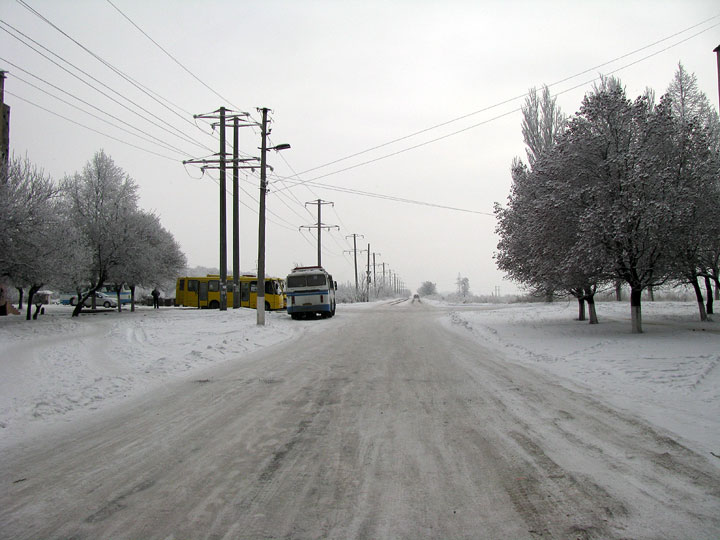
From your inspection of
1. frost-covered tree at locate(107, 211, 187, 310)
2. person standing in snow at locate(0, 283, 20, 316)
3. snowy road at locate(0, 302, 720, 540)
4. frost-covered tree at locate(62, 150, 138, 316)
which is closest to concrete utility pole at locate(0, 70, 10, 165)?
frost-covered tree at locate(62, 150, 138, 316)

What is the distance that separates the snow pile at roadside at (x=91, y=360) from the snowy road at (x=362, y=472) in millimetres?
1026

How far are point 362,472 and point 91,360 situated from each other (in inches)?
357

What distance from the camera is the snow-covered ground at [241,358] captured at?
240 inches

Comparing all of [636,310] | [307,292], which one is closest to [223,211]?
[307,292]

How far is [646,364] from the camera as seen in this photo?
9.00 metres

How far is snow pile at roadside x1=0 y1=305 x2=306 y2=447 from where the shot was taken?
6.54 meters

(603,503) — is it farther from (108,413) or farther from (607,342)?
(607,342)

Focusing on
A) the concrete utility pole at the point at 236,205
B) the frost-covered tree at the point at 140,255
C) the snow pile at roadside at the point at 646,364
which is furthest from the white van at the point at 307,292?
the snow pile at roadside at the point at 646,364

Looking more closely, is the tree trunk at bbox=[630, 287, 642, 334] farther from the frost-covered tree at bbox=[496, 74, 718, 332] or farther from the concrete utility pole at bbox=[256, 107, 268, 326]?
the concrete utility pole at bbox=[256, 107, 268, 326]

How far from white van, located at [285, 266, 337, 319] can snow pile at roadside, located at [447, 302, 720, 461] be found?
12.3 m

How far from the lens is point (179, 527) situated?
304 centimetres

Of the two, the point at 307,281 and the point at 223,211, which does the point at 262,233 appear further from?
the point at 307,281

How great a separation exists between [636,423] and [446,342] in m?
8.84

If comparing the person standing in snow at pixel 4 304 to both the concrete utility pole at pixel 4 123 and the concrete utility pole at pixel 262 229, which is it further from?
the concrete utility pole at pixel 262 229
